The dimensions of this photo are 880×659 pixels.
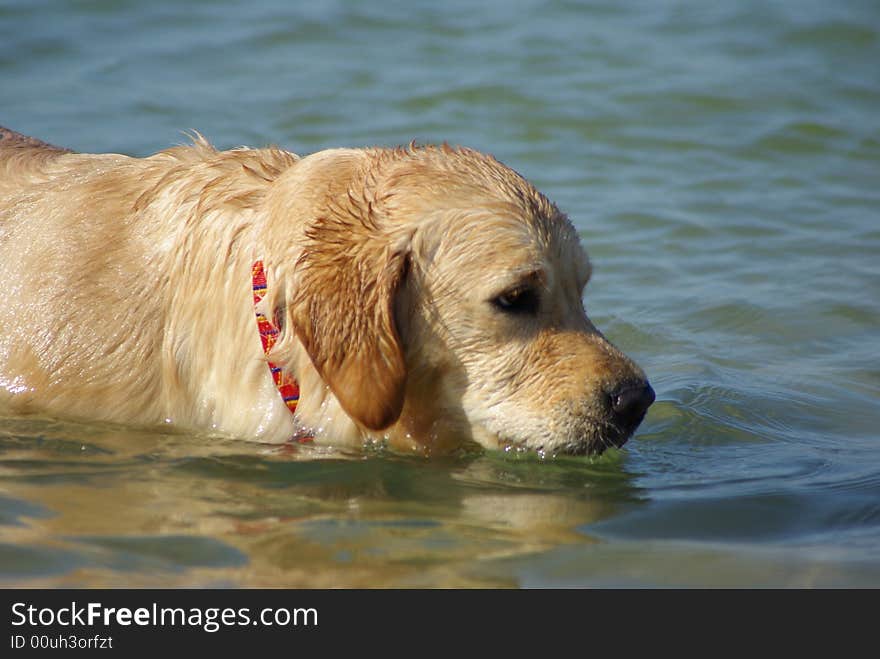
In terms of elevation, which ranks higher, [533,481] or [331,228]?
[331,228]

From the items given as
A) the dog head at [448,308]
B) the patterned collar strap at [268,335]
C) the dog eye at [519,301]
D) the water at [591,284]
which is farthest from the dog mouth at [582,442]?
the patterned collar strap at [268,335]

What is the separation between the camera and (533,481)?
17.9 feet

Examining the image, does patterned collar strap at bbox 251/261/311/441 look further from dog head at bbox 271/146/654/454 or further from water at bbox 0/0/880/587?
water at bbox 0/0/880/587

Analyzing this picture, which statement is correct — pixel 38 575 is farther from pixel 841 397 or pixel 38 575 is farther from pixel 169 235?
pixel 841 397

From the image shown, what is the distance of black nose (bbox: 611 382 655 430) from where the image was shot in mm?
5234

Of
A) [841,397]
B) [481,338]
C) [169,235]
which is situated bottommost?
[841,397]

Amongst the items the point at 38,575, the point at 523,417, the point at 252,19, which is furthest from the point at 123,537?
the point at 252,19

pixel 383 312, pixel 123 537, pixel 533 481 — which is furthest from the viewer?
pixel 533 481

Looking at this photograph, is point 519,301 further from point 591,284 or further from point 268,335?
point 591,284

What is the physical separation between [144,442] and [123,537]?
0.94 meters

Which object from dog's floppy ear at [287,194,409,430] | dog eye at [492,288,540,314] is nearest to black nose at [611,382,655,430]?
dog eye at [492,288,540,314]

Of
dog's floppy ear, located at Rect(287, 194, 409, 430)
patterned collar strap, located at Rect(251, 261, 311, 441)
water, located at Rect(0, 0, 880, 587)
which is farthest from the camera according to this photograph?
patterned collar strap, located at Rect(251, 261, 311, 441)

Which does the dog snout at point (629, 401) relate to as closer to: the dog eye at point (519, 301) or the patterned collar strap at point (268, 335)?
the dog eye at point (519, 301)
